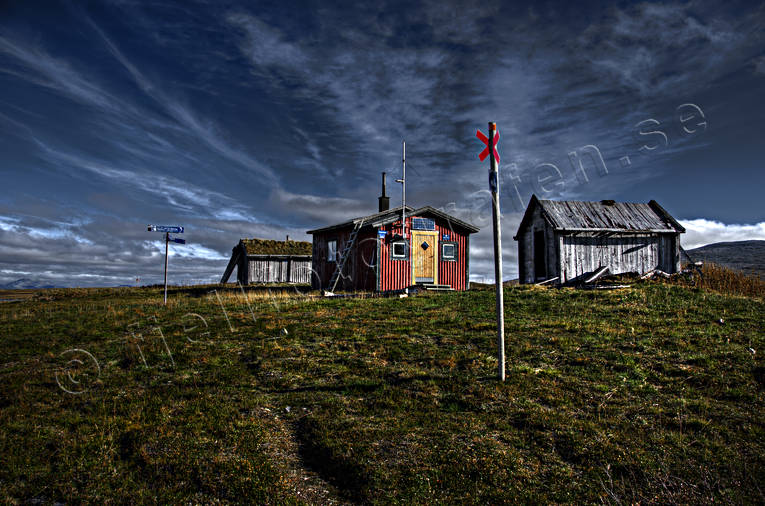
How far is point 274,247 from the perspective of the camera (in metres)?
44.9

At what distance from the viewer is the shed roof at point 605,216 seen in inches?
1034

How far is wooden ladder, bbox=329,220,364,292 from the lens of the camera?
86.2 ft

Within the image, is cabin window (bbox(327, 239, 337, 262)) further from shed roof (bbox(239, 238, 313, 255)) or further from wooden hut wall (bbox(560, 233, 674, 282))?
shed roof (bbox(239, 238, 313, 255))

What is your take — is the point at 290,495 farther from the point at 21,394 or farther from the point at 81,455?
the point at 21,394

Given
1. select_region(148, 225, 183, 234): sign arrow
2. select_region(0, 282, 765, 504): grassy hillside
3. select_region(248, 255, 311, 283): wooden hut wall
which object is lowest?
select_region(0, 282, 765, 504): grassy hillside

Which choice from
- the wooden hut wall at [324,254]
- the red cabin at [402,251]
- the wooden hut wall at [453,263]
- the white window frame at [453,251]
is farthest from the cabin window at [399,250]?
the wooden hut wall at [324,254]

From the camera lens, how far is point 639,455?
5.59 m

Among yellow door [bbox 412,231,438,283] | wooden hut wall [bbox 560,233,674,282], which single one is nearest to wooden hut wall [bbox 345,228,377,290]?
yellow door [bbox 412,231,438,283]

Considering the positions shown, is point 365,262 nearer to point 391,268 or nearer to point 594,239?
point 391,268

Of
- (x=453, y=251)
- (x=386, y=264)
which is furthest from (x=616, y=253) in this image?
(x=386, y=264)

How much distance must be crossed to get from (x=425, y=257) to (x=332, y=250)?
704 centimetres

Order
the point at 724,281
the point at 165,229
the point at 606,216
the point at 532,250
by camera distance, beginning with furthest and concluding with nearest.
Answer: the point at 532,250 < the point at 606,216 < the point at 724,281 < the point at 165,229

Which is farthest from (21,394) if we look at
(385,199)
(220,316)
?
(385,199)

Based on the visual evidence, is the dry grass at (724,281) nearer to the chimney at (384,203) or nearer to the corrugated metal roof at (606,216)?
the corrugated metal roof at (606,216)
